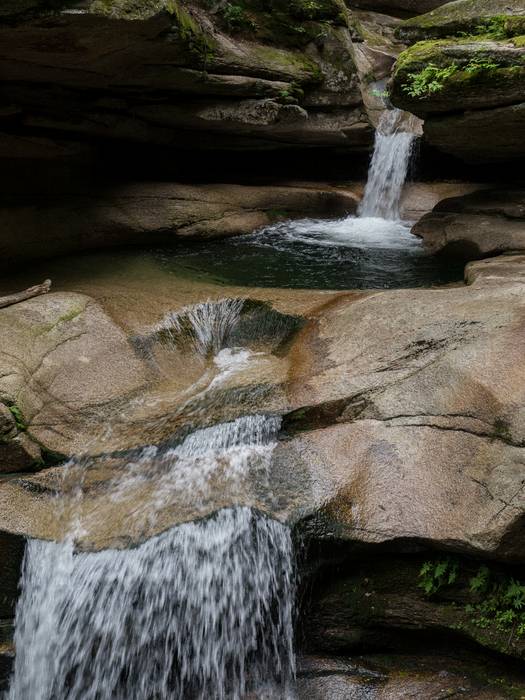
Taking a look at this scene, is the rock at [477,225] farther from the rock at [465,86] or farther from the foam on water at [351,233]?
the rock at [465,86]

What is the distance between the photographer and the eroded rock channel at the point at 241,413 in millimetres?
4453

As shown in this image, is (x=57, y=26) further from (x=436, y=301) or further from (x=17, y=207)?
(x=436, y=301)

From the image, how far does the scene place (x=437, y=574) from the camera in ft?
14.2

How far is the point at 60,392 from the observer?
227 inches

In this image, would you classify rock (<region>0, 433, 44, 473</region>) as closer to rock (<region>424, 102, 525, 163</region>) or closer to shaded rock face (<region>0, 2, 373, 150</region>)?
shaded rock face (<region>0, 2, 373, 150</region>)

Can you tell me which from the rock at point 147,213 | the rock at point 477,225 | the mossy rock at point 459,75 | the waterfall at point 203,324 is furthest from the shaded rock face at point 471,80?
the waterfall at point 203,324

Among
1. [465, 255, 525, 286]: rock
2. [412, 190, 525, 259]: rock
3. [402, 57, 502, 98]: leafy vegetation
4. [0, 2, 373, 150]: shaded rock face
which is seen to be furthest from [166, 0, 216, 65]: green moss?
[465, 255, 525, 286]: rock

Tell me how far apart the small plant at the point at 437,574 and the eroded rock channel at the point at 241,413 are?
0.02 metres

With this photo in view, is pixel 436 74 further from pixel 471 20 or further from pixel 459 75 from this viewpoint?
pixel 471 20

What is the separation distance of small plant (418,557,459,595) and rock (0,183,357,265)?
22.5 ft

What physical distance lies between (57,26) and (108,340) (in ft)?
10.1

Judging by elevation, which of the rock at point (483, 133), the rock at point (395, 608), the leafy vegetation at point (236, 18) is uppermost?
the leafy vegetation at point (236, 18)

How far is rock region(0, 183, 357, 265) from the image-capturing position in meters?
9.13

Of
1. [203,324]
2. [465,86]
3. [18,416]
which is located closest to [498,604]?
[18,416]
